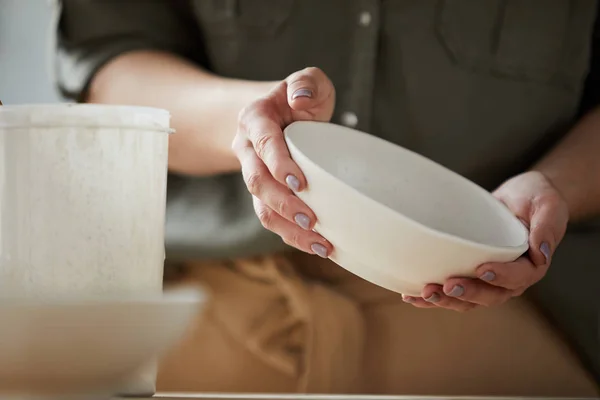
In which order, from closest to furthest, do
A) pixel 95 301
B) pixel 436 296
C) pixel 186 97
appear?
pixel 95 301 → pixel 436 296 → pixel 186 97

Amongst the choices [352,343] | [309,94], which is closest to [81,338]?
[309,94]

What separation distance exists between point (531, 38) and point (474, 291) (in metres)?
0.38

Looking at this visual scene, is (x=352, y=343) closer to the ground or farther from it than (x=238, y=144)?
closer to the ground

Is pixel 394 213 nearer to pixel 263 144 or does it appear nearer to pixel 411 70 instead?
pixel 263 144

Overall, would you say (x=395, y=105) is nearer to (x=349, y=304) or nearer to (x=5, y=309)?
(x=349, y=304)

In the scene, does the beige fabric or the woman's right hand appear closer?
the woman's right hand

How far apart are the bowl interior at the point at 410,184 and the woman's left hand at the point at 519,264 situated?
1.2 inches

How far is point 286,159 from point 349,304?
339 millimetres

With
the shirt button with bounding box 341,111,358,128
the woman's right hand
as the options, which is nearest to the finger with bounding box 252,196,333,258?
the woman's right hand

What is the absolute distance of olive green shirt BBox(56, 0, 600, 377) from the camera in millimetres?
678

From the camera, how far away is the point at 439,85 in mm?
680

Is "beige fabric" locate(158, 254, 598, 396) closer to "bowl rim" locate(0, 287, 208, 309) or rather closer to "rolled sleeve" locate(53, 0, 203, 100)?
"rolled sleeve" locate(53, 0, 203, 100)

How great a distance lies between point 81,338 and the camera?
303 mm

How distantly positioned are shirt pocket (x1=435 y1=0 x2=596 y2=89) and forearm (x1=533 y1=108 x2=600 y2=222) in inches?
2.5
